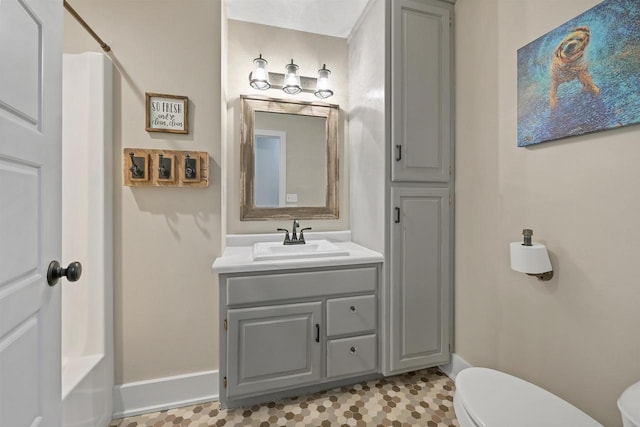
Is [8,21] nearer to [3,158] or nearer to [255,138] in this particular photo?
[3,158]

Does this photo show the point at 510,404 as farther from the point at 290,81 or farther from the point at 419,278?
the point at 290,81

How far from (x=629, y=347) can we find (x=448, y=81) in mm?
1527

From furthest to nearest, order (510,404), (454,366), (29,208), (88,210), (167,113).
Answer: (454,366) → (167,113) → (88,210) → (510,404) → (29,208)

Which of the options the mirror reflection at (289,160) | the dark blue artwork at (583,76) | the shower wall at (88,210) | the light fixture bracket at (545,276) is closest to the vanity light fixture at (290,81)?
the mirror reflection at (289,160)

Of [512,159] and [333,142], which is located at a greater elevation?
[333,142]

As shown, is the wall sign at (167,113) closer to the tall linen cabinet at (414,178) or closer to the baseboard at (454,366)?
the tall linen cabinet at (414,178)

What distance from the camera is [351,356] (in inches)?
65.2

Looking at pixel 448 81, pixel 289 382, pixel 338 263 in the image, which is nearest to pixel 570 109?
pixel 448 81

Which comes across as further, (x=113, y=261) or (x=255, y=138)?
(x=255, y=138)

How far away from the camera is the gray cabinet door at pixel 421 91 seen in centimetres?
164

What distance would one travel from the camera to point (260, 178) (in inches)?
82.1

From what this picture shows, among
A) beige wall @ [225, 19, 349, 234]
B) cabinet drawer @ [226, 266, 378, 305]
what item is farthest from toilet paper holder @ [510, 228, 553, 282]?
beige wall @ [225, 19, 349, 234]

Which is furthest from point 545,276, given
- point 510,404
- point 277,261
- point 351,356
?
point 277,261

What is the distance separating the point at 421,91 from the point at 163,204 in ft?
5.38
